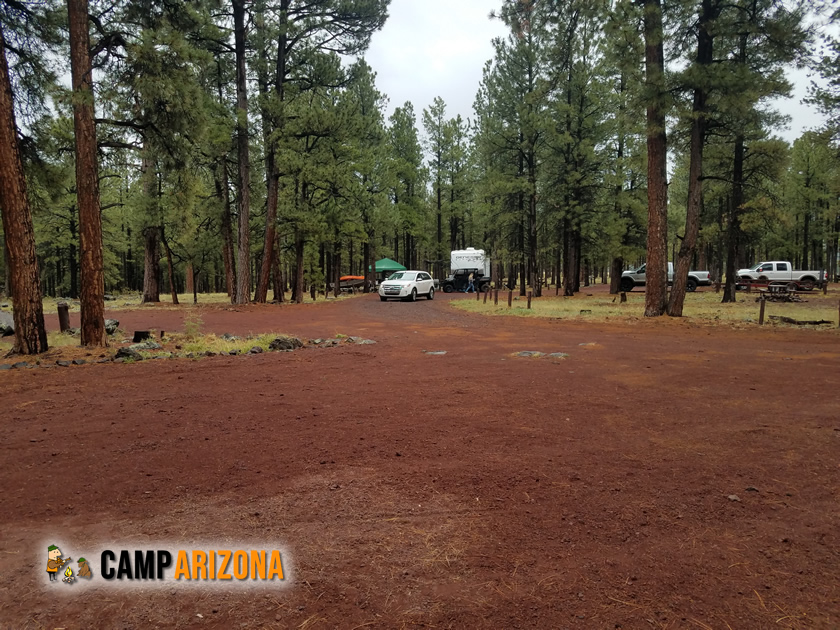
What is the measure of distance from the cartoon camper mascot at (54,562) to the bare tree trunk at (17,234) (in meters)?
8.55

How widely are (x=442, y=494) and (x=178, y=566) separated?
1.68 metres

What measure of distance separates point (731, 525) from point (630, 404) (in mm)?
2782

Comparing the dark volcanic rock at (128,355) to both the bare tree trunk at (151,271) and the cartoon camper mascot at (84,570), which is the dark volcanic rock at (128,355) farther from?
the bare tree trunk at (151,271)

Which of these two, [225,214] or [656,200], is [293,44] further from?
[656,200]

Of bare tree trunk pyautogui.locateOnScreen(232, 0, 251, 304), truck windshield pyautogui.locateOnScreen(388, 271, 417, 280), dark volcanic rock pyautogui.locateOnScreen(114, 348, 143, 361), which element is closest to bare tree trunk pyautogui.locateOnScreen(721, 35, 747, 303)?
truck windshield pyautogui.locateOnScreen(388, 271, 417, 280)

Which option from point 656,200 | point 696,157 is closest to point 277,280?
point 656,200

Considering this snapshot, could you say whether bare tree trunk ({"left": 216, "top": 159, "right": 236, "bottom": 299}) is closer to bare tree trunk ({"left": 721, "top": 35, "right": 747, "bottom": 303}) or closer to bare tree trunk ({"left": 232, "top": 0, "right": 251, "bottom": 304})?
bare tree trunk ({"left": 232, "top": 0, "right": 251, "bottom": 304})

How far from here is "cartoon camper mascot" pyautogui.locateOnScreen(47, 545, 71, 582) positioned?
2398 mm

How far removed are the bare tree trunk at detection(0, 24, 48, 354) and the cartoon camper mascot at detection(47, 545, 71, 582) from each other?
337 inches

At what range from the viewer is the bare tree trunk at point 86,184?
31.3 feet

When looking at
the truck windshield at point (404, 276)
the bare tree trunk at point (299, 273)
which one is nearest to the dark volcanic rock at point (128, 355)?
the bare tree trunk at point (299, 273)

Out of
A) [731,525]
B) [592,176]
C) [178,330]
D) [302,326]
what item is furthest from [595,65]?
[731,525]

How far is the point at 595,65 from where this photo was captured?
26953mm

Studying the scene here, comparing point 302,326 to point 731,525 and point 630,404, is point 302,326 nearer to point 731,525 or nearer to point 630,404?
point 630,404
